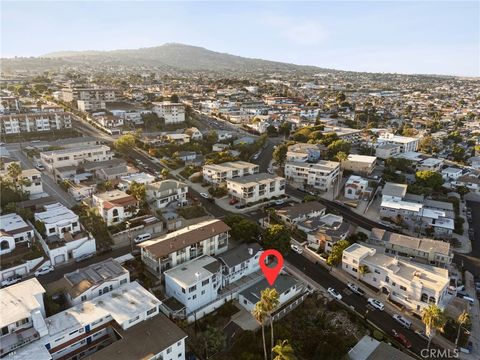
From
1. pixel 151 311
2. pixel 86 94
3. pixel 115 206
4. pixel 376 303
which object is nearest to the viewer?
pixel 151 311

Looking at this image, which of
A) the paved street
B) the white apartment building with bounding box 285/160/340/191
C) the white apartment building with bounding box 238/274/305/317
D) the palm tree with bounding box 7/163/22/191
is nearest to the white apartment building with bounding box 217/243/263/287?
the white apartment building with bounding box 238/274/305/317

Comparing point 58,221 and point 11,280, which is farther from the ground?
point 58,221

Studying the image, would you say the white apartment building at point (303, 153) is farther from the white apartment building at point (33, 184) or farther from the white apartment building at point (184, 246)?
the white apartment building at point (33, 184)

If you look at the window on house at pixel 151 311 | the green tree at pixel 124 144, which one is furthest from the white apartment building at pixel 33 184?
the window on house at pixel 151 311

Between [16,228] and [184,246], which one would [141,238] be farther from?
[16,228]

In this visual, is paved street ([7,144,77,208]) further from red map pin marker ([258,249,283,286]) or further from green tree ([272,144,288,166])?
green tree ([272,144,288,166])

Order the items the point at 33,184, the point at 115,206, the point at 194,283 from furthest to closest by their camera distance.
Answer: the point at 33,184
the point at 115,206
the point at 194,283

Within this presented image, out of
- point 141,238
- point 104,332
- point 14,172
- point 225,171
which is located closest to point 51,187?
point 14,172
